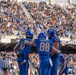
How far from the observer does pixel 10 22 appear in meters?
29.6

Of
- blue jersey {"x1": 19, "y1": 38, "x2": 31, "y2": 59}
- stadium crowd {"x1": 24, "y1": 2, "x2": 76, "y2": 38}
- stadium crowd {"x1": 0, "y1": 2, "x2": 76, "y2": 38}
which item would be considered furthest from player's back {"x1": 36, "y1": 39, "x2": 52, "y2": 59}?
stadium crowd {"x1": 24, "y1": 2, "x2": 76, "y2": 38}

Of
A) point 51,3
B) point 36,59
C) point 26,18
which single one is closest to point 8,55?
point 36,59

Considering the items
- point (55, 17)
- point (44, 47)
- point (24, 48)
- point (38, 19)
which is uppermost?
point (44, 47)

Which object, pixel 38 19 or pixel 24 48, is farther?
pixel 38 19

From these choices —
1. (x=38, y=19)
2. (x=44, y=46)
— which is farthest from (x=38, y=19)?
(x=44, y=46)

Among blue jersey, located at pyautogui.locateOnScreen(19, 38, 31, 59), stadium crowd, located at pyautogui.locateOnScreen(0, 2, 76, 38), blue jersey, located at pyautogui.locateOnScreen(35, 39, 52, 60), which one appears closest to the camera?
blue jersey, located at pyautogui.locateOnScreen(35, 39, 52, 60)

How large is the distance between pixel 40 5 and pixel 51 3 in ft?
9.85

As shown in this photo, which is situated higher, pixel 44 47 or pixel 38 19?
pixel 44 47

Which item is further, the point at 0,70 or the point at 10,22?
the point at 10,22

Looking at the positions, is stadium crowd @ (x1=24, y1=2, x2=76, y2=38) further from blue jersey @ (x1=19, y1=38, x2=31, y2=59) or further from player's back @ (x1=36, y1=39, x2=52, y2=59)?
player's back @ (x1=36, y1=39, x2=52, y2=59)

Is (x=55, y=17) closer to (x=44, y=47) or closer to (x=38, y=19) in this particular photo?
(x=38, y=19)

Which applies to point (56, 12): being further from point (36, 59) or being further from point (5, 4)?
point (36, 59)

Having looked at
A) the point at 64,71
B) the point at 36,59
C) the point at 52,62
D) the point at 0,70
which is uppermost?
the point at 0,70

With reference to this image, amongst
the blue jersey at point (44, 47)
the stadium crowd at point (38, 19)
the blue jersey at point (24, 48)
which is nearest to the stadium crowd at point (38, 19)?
the stadium crowd at point (38, 19)
